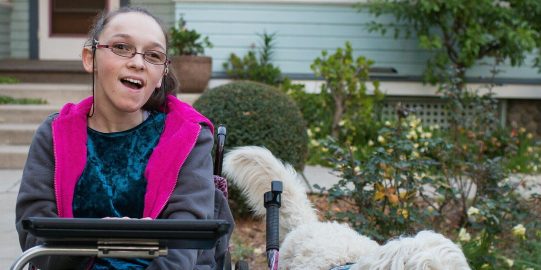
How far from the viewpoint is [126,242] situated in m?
1.95

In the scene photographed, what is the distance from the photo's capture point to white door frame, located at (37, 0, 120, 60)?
11.4 meters

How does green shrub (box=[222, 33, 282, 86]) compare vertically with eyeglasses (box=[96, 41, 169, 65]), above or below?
below

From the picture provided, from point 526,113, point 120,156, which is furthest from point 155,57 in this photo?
point 526,113

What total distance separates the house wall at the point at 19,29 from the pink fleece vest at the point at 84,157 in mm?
9415

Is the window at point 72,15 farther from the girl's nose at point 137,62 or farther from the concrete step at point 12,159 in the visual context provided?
the girl's nose at point 137,62

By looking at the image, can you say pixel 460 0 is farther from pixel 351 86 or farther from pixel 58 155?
pixel 58 155

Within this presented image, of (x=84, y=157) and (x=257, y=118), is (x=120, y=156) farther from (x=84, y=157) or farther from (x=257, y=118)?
(x=257, y=118)

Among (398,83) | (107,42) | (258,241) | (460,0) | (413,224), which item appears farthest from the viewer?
(398,83)

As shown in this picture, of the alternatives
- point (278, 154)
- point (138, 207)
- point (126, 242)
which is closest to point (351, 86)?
point (278, 154)

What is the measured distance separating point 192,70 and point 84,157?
6.85 meters

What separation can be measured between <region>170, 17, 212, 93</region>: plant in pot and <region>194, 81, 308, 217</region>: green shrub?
3.30m

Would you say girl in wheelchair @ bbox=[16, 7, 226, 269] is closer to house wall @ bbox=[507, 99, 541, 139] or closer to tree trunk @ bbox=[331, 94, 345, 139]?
tree trunk @ bbox=[331, 94, 345, 139]

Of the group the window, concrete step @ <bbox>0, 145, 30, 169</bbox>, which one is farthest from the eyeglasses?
the window

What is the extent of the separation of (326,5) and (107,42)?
795 cm
